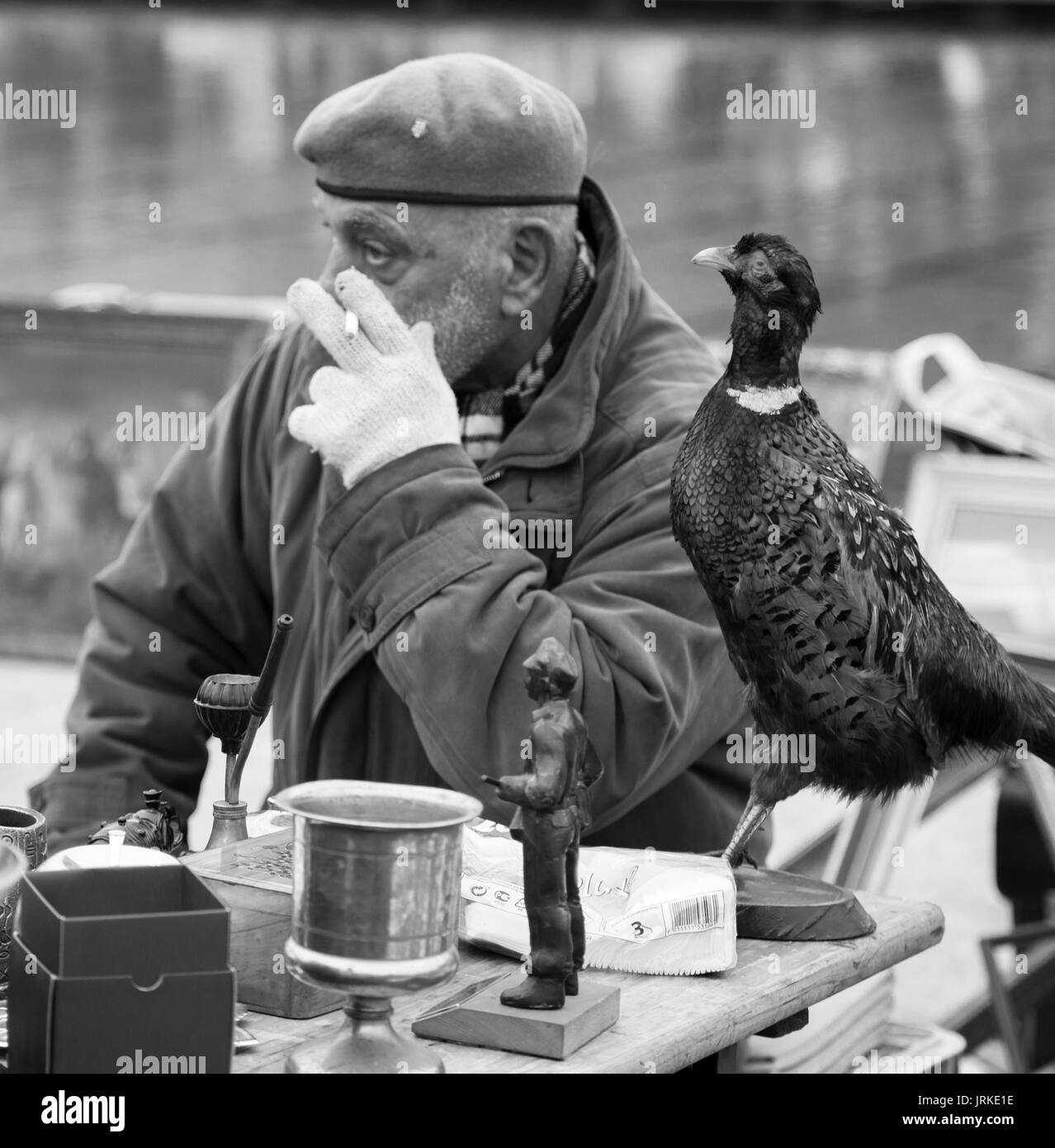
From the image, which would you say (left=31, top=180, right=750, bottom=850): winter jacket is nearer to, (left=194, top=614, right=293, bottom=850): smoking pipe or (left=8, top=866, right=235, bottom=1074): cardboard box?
(left=194, top=614, right=293, bottom=850): smoking pipe

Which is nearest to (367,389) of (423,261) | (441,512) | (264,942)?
(441,512)

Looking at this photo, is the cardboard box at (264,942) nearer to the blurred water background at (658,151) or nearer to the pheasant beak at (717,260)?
the pheasant beak at (717,260)

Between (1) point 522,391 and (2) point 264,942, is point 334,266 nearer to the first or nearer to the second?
(1) point 522,391

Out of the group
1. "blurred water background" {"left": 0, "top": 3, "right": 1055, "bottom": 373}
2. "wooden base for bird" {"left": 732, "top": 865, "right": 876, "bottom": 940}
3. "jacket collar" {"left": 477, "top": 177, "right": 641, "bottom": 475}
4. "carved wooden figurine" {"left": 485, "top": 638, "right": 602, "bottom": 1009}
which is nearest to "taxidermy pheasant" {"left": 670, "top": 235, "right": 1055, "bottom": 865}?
"wooden base for bird" {"left": 732, "top": 865, "right": 876, "bottom": 940}

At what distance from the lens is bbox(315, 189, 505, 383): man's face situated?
2.23 meters

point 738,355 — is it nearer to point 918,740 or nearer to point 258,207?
→ point 918,740

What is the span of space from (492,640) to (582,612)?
0.60 feet

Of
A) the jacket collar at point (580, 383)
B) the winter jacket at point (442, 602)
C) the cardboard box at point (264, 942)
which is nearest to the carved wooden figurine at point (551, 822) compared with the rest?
the cardboard box at point (264, 942)

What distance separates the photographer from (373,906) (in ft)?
4.12

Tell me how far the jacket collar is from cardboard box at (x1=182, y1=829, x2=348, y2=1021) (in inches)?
35.0

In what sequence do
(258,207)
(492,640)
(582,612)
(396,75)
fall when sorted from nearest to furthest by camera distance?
(492,640), (582,612), (396,75), (258,207)

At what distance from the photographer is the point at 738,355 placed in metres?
1.65

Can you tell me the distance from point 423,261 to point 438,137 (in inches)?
6.4

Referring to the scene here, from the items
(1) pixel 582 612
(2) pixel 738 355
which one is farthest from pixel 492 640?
(2) pixel 738 355
